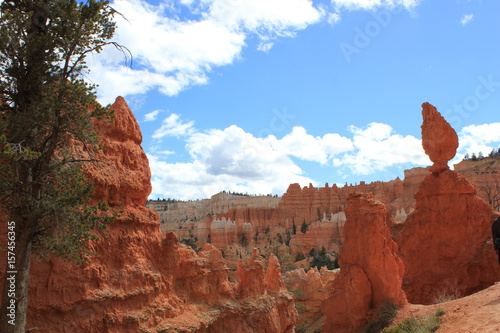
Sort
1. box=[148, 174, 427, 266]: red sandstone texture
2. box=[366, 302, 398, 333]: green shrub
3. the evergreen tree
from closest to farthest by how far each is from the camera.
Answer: the evergreen tree
box=[366, 302, 398, 333]: green shrub
box=[148, 174, 427, 266]: red sandstone texture

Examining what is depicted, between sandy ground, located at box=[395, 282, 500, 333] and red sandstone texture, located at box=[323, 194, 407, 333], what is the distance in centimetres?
145

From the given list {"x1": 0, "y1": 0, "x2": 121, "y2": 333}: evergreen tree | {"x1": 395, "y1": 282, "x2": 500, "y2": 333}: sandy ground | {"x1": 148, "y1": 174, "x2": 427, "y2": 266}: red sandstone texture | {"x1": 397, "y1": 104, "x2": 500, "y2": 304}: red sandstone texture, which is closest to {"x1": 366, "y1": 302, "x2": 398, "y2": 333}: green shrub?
{"x1": 395, "y1": 282, "x2": 500, "y2": 333}: sandy ground

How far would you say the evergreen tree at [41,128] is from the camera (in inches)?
292

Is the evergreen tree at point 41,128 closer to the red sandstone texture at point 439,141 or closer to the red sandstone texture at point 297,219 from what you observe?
the red sandstone texture at point 439,141

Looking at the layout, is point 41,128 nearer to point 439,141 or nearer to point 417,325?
point 417,325

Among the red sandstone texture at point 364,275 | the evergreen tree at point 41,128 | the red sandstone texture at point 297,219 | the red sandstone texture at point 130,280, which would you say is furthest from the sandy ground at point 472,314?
the red sandstone texture at point 297,219

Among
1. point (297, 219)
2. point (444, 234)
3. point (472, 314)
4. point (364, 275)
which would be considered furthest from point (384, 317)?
point (297, 219)

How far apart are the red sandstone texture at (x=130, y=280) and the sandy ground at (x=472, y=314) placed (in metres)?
5.33

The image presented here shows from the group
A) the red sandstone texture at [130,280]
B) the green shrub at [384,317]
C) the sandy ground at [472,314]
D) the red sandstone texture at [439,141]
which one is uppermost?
the red sandstone texture at [439,141]

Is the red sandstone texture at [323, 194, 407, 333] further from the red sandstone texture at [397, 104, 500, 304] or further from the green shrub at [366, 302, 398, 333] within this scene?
the red sandstone texture at [397, 104, 500, 304]

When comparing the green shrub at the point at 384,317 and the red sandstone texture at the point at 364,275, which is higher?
the red sandstone texture at the point at 364,275

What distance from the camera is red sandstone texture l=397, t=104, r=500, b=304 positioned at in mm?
19328

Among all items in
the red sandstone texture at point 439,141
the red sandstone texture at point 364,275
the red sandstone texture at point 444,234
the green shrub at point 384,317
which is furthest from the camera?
the red sandstone texture at point 439,141

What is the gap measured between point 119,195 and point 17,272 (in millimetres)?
3390
